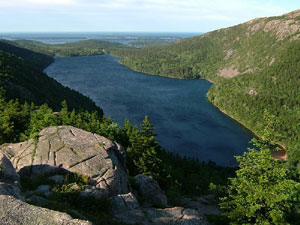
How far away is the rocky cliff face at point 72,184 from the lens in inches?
427

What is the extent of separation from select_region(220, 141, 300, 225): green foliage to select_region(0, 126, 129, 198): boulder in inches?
413

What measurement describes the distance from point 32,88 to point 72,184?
317 ft

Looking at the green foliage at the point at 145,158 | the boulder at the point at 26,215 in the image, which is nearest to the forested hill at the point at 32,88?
the green foliage at the point at 145,158

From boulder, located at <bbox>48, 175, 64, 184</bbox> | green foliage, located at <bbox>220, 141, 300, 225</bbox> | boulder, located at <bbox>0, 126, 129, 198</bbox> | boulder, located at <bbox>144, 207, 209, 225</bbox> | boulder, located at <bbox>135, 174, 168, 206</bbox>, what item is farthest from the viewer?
boulder, located at <bbox>135, 174, 168, 206</bbox>

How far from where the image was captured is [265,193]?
50.5 ft

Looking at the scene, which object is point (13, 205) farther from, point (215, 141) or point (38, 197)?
point (215, 141)

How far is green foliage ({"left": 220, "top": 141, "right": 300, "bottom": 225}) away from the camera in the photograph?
49.4 ft

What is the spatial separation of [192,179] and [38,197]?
47.1 metres

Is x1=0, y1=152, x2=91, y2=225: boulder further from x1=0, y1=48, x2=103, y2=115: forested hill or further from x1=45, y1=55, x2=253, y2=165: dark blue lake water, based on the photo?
x1=45, y1=55, x2=253, y2=165: dark blue lake water

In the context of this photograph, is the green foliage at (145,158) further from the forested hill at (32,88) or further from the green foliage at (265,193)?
the forested hill at (32,88)

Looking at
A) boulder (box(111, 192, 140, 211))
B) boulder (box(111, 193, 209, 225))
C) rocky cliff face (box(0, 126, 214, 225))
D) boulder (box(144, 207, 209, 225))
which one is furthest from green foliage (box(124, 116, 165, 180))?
boulder (box(144, 207, 209, 225))

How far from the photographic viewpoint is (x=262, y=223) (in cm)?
1520

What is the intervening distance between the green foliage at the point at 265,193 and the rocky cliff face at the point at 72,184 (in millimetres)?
3387

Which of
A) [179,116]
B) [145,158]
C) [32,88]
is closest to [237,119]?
[179,116]
